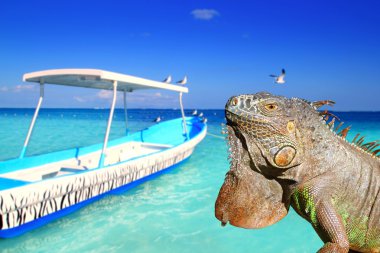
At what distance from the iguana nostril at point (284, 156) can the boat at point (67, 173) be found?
5.29 metres

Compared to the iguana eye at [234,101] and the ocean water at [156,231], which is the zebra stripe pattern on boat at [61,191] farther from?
the iguana eye at [234,101]

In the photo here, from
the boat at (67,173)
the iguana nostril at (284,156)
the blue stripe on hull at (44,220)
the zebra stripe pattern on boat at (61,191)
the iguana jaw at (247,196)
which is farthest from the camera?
the blue stripe on hull at (44,220)

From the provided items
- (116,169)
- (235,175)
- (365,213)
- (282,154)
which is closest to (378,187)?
(365,213)

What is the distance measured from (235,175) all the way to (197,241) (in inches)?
214

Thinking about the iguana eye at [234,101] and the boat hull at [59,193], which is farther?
the boat hull at [59,193]

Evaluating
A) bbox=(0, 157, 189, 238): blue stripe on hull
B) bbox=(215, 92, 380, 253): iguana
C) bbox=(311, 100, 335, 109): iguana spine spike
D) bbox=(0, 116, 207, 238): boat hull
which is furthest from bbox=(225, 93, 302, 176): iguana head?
bbox=(0, 157, 189, 238): blue stripe on hull

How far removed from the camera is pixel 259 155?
49.3 inches

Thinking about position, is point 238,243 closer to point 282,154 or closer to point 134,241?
point 134,241

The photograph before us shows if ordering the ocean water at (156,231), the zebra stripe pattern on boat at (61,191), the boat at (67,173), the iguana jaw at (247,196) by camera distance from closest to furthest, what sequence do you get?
the iguana jaw at (247,196), the zebra stripe pattern on boat at (61,191), the boat at (67,173), the ocean water at (156,231)

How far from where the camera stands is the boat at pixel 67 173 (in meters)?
5.44

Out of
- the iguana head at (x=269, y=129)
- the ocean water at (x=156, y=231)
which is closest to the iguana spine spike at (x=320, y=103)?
the iguana head at (x=269, y=129)

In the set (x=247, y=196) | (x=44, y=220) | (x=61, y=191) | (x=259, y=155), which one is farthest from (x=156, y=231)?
(x=259, y=155)

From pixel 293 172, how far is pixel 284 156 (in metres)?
0.10

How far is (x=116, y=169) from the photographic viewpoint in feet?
24.9
